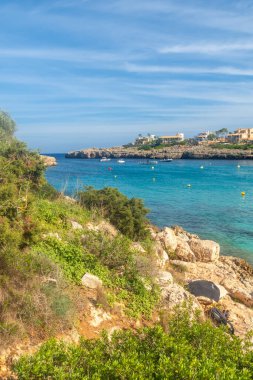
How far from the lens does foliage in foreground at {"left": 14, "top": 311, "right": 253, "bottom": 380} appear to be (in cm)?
469

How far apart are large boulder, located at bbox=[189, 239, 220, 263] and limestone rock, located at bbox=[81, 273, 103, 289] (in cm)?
956

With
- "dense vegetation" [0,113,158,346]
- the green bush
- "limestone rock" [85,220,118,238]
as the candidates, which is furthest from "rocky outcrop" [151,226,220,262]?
"dense vegetation" [0,113,158,346]

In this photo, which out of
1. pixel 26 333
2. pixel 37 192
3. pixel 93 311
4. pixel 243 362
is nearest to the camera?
pixel 243 362

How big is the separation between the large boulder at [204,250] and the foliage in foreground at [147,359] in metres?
11.1

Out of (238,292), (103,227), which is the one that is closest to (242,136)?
(238,292)

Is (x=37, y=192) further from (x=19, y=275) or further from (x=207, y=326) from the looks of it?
(x=207, y=326)

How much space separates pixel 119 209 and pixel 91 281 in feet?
25.9

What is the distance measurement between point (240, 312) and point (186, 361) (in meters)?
6.89

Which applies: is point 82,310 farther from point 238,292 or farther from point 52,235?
point 238,292

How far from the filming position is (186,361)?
5023mm

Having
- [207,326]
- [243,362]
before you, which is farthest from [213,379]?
[207,326]

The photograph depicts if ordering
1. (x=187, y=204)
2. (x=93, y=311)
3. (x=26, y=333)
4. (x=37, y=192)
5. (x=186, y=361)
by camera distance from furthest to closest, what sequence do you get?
1. (x=187, y=204)
2. (x=37, y=192)
3. (x=93, y=311)
4. (x=26, y=333)
5. (x=186, y=361)

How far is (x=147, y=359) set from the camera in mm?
5199

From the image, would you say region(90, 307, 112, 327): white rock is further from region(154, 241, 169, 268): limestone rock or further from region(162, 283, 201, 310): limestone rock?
region(154, 241, 169, 268): limestone rock
